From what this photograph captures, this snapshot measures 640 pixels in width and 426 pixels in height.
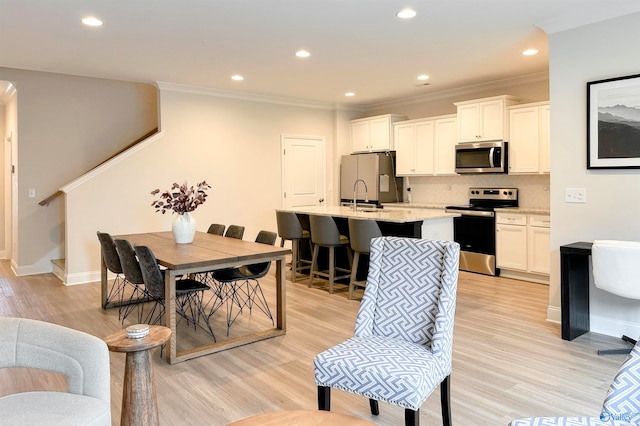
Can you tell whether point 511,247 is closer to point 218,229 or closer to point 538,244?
point 538,244

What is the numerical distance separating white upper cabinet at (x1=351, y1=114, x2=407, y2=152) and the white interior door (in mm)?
643

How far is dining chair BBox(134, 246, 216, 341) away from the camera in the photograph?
3482 mm

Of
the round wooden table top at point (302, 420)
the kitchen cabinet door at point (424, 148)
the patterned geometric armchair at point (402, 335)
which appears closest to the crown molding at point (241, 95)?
the kitchen cabinet door at point (424, 148)

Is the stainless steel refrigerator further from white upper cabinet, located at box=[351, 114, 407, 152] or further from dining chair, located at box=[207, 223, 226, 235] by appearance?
dining chair, located at box=[207, 223, 226, 235]

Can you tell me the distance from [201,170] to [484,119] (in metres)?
4.17

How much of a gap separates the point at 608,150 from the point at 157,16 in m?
3.90

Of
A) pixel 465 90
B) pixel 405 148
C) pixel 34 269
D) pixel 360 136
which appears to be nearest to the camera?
pixel 34 269

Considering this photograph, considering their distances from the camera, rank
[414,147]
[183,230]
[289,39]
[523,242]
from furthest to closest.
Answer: [414,147]
[523,242]
[289,39]
[183,230]

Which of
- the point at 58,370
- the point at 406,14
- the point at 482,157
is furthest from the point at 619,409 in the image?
Answer: the point at 482,157

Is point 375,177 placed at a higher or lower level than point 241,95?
lower

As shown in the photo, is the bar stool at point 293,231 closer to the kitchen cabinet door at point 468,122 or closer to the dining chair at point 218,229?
the dining chair at point 218,229

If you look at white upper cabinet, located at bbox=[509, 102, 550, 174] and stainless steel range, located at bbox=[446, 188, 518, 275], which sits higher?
white upper cabinet, located at bbox=[509, 102, 550, 174]

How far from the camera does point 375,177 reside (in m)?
7.73

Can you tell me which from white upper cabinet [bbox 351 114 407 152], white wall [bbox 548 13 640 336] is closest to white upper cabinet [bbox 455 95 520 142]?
white upper cabinet [bbox 351 114 407 152]
